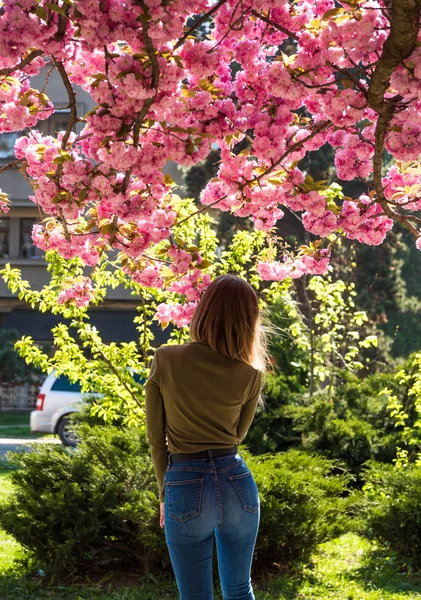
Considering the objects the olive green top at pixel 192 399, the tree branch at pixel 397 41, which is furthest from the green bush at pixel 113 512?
the tree branch at pixel 397 41

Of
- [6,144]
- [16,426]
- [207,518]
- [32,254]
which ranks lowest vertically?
[16,426]

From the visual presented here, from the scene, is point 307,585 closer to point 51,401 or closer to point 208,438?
point 208,438

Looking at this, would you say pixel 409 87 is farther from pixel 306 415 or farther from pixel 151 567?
pixel 306 415

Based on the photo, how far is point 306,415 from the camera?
8992 millimetres

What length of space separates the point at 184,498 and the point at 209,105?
1.81 meters

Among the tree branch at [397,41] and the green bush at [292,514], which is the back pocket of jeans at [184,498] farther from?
the green bush at [292,514]

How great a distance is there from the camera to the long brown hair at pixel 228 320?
339 centimetres

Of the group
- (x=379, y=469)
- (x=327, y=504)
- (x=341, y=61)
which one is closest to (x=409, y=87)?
(x=341, y=61)

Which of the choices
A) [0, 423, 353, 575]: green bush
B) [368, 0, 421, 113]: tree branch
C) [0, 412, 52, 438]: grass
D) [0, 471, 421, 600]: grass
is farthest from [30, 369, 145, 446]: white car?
[368, 0, 421, 113]: tree branch

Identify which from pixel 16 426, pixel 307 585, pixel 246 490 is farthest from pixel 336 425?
pixel 16 426

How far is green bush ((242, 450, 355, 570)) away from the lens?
5.76m

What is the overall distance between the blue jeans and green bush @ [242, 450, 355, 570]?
2352mm

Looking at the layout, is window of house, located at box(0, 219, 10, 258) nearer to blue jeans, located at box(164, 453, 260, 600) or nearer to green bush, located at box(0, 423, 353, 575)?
green bush, located at box(0, 423, 353, 575)

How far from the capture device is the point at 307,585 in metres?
5.91
